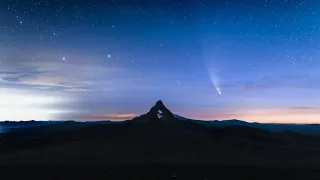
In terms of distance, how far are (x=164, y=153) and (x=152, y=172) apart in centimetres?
1591

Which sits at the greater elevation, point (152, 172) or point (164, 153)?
point (164, 153)

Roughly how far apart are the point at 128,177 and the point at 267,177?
14692mm

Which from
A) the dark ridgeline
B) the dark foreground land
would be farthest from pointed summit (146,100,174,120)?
the dark foreground land

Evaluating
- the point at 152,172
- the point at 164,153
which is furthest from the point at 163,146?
the point at 152,172

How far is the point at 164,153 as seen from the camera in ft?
185

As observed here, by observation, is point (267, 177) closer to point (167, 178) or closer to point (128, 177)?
point (167, 178)

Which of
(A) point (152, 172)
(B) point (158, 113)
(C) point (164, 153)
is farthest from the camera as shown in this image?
(B) point (158, 113)

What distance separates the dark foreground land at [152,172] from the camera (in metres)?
37.2

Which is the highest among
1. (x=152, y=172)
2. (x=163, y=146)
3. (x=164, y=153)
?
(x=163, y=146)

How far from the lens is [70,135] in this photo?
77.9 m

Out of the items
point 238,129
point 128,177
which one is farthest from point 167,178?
point 238,129

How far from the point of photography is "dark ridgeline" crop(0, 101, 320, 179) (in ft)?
135

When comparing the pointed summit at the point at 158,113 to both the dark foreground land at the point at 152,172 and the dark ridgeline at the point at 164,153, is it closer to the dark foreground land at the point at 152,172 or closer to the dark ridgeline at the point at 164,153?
the dark ridgeline at the point at 164,153

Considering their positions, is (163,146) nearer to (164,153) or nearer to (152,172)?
(164,153)
